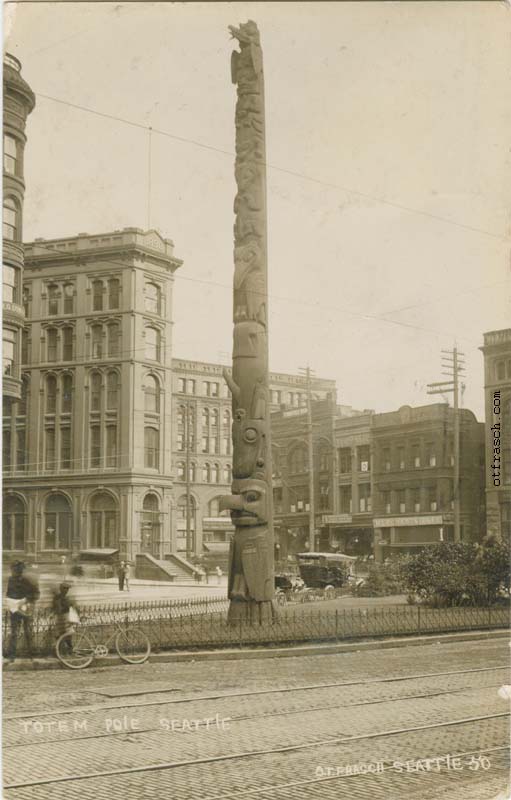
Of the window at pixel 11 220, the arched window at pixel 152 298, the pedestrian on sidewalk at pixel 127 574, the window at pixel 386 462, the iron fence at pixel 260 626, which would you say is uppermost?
the window at pixel 11 220

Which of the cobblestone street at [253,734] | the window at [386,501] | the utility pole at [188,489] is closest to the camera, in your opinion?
the cobblestone street at [253,734]

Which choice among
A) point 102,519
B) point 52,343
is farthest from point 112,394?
point 102,519

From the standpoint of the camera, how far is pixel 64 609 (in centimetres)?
988

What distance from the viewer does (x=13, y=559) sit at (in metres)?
9.28

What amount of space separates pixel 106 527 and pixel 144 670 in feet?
5.86

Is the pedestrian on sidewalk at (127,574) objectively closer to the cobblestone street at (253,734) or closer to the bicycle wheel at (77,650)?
the bicycle wheel at (77,650)

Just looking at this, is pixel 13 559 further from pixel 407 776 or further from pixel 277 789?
pixel 407 776

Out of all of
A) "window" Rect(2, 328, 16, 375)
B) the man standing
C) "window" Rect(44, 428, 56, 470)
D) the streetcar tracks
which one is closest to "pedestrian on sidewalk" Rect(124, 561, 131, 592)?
the man standing

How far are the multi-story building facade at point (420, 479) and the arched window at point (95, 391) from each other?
3650mm

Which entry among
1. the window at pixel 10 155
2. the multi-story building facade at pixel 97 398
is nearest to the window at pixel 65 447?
the multi-story building facade at pixel 97 398

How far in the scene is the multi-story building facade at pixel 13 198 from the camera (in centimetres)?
884

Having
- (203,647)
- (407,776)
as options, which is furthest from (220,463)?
(407,776)

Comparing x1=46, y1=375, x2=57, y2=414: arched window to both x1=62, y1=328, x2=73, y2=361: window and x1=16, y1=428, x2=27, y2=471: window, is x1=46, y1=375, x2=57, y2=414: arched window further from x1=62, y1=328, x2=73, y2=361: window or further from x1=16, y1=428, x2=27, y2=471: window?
x1=16, y1=428, x2=27, y2=471: window

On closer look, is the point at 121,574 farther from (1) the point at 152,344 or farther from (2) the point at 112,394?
(1) the point at 152,344
